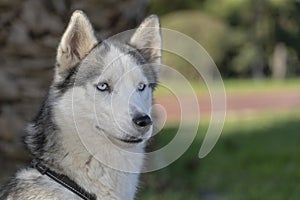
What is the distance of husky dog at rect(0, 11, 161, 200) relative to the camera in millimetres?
4193

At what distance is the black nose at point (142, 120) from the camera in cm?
410

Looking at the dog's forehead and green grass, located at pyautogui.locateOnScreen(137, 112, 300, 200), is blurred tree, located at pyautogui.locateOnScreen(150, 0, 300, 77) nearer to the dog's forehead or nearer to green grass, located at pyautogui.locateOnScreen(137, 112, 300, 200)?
green grass, located at pyautogui.locateOnScreen(137, 112, 300, 200)

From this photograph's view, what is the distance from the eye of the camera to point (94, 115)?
13.9 feet

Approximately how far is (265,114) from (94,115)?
14857 millimetres

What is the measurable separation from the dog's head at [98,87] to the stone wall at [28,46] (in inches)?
128

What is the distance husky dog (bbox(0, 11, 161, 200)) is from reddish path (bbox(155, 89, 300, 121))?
47.8 ft

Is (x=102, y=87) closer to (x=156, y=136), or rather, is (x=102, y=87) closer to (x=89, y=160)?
(x=89, y=160)

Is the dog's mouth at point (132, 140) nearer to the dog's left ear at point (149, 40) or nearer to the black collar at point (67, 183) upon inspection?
the black collar at point (67, 183)

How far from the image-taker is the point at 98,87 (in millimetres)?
4238

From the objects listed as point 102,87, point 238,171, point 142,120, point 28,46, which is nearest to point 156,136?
point 28,46

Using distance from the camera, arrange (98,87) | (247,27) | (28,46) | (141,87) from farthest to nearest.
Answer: (247,27) < (28,46) < (141,87) < (98,87)

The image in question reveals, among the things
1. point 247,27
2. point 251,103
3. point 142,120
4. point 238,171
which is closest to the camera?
point 142,120

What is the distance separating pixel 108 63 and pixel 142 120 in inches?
16.9

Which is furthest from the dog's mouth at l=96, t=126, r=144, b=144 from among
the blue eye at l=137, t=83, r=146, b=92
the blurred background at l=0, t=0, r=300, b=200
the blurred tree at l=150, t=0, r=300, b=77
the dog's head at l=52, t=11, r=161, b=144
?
the blurred tree at l=150, t=0, r=300, b=77
